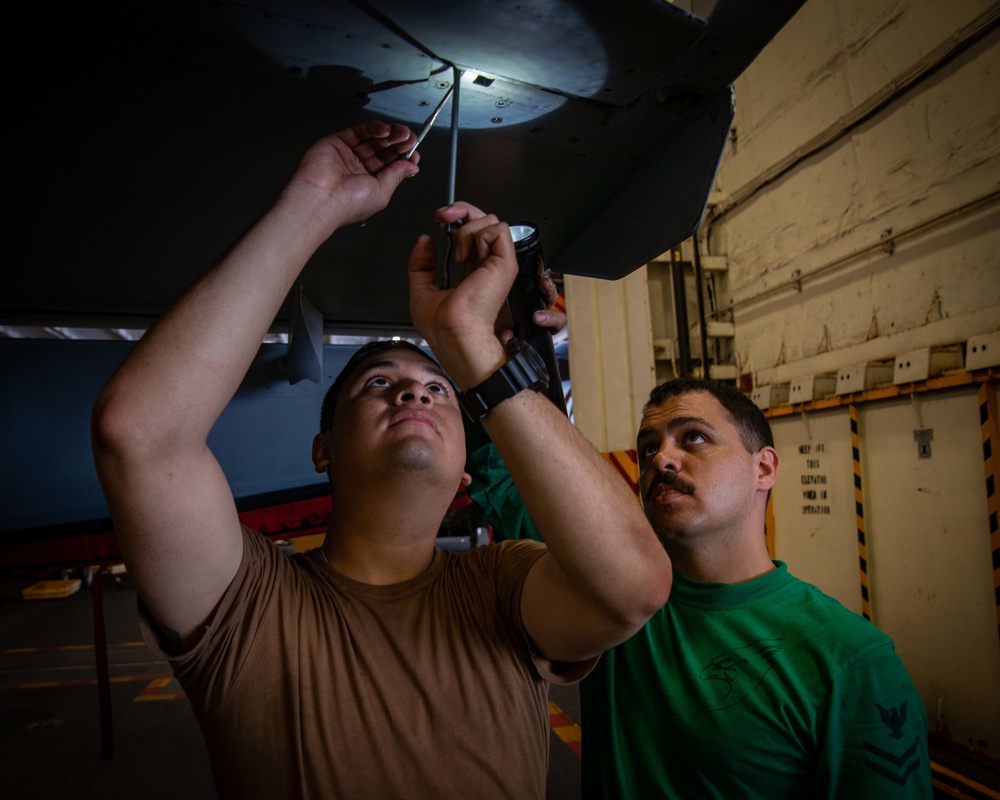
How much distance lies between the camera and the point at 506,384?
2.69ft

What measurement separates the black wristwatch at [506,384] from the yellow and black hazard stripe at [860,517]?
8.66ft

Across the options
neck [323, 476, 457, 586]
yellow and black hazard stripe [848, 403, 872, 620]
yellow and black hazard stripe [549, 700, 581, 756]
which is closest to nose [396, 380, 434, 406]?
neck [323, 476, 457, 586]

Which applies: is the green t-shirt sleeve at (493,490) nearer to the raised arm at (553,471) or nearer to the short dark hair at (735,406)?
the short dark hair at (735,406)

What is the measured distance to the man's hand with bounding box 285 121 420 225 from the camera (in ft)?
3.02

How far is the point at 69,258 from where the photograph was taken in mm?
1435

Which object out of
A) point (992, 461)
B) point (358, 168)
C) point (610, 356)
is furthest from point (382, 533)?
point (610, 356)

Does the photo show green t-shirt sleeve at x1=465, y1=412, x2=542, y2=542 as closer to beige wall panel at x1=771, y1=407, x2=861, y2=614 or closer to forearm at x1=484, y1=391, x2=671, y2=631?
forearm at x1=484, y1=391, x2=671, y2=631

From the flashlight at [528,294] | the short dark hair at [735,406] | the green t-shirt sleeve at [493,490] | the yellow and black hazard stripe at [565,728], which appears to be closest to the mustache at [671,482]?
the short dark hair at [735,406]

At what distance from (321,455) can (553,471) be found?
2.50 ft

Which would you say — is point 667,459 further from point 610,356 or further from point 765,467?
point 610,356

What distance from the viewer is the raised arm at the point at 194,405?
2.52ft

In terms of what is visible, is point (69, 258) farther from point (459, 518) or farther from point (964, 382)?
point (459, 518)

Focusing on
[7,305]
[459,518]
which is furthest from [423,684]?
[459,518]

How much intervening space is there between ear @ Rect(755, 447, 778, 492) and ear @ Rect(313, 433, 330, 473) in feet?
3.45
